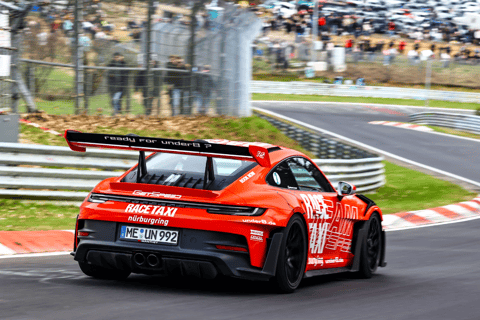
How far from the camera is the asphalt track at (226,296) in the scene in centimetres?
478

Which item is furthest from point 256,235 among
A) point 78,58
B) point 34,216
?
point 78,58

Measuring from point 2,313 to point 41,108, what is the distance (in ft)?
38.0

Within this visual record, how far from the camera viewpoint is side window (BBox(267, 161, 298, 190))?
597 centimetres

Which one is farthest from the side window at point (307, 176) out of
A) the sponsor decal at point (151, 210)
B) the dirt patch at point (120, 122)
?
the dirt patch at point (120, 122)

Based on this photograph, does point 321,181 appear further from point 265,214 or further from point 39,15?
point 39,15

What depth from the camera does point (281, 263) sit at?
5.61 m

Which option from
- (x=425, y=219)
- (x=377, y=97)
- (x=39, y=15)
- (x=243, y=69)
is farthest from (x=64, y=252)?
(x=377, y=97)

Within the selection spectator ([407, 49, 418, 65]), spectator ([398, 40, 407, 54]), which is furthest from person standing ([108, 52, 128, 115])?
spectator ([398, 40, 407, 54])

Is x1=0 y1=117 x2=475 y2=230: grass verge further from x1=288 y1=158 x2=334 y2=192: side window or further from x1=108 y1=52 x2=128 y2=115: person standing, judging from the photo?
x1=288 y1=158 x2=334 y2=192: side window

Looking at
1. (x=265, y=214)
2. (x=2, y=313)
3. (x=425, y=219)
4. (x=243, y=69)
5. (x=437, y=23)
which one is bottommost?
(x=425, y=219)

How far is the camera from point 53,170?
1064cm

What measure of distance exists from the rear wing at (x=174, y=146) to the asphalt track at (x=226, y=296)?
1.04 m

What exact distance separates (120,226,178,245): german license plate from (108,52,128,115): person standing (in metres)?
11.0

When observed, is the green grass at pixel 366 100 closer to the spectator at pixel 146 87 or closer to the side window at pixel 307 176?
the spectator at pixel 146 87
